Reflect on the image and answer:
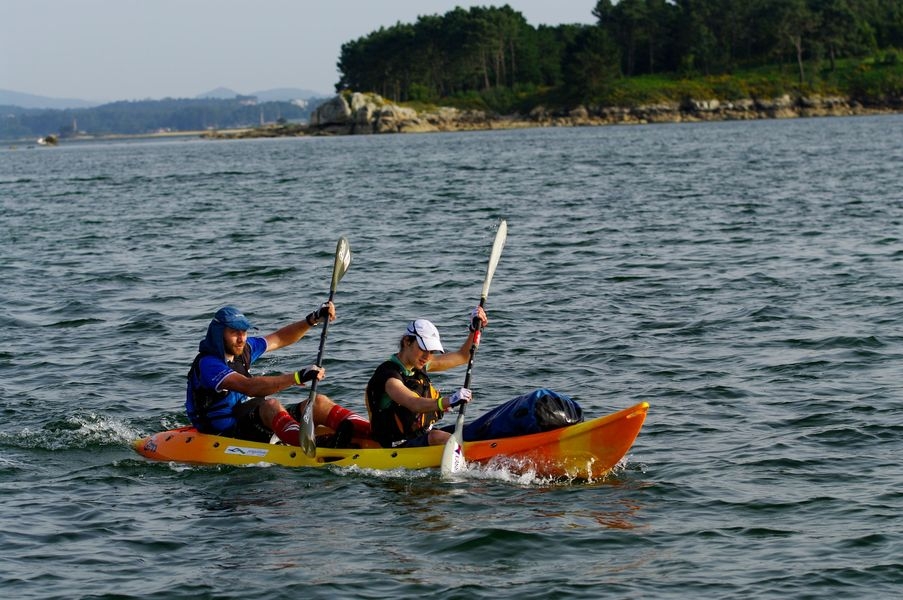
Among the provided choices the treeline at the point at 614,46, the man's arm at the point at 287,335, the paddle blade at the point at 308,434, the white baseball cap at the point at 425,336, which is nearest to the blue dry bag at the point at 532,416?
the white baseball cap at the point at 425,336

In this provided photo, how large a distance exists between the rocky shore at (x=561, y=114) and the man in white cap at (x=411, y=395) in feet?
361

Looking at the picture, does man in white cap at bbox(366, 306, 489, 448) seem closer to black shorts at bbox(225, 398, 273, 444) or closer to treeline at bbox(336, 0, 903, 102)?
black shorts at bbox(225, 398, 273, 444)

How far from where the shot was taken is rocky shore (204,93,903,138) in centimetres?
11450

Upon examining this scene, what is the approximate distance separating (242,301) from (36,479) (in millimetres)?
8962

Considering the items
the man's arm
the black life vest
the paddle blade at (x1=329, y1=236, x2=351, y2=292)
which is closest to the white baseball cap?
the black life vest

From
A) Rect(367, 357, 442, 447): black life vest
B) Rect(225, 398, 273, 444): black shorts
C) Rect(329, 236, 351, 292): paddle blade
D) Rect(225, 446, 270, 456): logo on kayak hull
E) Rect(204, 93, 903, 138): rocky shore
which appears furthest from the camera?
Rect(204, 93, 903, 138): rocky shore

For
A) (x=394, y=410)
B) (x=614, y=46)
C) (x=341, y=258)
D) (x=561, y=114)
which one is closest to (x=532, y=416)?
(x=394, y=410)

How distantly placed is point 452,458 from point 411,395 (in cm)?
65

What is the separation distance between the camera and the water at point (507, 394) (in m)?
8.23

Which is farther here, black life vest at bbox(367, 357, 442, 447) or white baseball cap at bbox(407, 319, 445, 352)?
black life vest at bbox(367, 357, 442, 447)

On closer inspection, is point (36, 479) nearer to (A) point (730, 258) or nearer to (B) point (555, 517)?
(B) point (555, 517)

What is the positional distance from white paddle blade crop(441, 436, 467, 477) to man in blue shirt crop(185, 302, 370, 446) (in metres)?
1.02

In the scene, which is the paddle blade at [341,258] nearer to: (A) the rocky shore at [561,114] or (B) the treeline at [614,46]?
(A) the rocky shore at [561,114]

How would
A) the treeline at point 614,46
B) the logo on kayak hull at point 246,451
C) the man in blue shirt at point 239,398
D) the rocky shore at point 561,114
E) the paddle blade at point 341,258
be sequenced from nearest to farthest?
the man in blue shirt at point 239,398 → the logo on kayak hull at point 246,451 → the paddle blade at point 341,258 → the rocky shore at point 561,114 → the treeline at point 614,46
